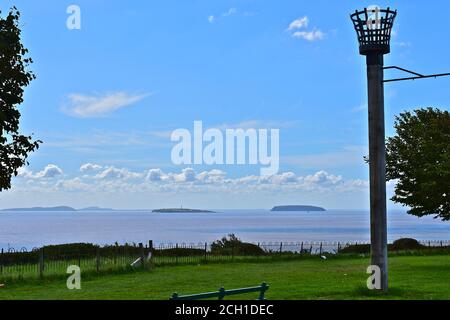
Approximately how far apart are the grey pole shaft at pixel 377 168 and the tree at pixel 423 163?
13.8 meters

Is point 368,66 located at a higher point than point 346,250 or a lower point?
higher

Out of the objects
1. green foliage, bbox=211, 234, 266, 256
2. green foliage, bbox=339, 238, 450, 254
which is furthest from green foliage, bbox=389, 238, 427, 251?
green foliage, bbox=211, 234, 266, 256

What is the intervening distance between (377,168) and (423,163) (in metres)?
15.9

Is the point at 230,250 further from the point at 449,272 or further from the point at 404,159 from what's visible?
the point at 449,272

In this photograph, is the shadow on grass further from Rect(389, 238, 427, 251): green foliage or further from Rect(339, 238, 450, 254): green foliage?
Rect(389, 238, 427, 251): green foliage

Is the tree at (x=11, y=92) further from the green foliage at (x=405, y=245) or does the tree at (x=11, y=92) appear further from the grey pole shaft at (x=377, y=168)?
the green foliage at (x=405, y=245)

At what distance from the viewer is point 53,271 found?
2909 cm

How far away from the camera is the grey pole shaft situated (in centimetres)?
1927

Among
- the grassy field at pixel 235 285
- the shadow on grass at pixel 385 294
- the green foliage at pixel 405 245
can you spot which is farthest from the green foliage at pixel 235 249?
the shadow on grass at pixel 385 294

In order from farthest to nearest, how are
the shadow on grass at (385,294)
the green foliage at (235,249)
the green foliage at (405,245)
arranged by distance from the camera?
the green foliage at (405,245) < the green foliage at (235,249) < the shadow on grass at (385,294)

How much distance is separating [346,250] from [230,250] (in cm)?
1198

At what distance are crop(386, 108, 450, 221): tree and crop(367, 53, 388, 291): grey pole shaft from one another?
1384cm

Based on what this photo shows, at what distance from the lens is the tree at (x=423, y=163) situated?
3291cm
